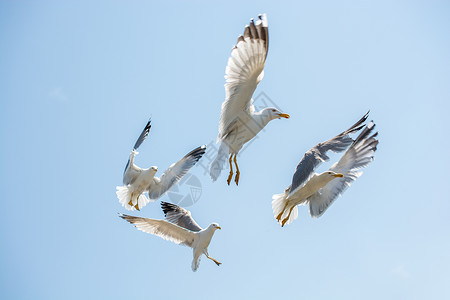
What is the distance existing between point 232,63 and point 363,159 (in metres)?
2.76

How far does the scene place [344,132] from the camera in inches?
356

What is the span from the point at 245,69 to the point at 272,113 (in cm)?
91

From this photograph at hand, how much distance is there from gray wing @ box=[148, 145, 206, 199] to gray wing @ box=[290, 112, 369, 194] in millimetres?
2534

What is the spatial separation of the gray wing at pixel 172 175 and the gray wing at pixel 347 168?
7.59 ft

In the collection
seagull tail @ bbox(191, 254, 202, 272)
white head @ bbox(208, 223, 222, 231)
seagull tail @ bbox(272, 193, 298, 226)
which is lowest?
seagull tail @ bbox(191, 254, 202, 272)

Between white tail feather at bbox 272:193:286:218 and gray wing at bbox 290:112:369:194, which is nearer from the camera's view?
gray wing at bbox 290:112:369:194

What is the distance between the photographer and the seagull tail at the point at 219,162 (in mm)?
8258

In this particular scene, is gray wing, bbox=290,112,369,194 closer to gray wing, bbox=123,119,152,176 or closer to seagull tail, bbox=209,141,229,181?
seagull tail, bbox=209,141,229,181

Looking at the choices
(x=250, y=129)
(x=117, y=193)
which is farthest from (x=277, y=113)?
(x=117, y=193)

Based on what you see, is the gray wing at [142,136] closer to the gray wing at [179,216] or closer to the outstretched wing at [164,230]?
the gray wing at [179,216]

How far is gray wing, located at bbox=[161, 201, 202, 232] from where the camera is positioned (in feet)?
31.6

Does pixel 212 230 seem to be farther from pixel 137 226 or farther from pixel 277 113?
pixel 277 113

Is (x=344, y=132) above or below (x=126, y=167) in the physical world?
above

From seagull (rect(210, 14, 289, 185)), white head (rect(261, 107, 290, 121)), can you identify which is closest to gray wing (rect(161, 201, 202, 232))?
seagull (rect(210, 14, 289, 185))
